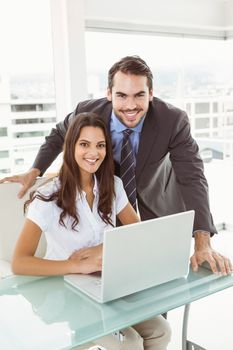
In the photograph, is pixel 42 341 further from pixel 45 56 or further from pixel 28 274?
pixel 45 56

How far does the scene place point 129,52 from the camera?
10.4ft

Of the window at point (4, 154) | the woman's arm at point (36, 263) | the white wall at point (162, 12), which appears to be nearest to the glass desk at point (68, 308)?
the woman's arm at point (36, 263)

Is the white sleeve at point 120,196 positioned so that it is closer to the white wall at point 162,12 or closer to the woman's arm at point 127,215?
the woman's arm at point 127,215

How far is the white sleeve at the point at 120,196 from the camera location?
1.69 m

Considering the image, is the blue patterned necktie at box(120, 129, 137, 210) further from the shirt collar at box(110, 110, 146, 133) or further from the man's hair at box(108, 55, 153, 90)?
the man's hair at box(108, 55, 153, 90)

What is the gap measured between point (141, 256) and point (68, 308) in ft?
0.80

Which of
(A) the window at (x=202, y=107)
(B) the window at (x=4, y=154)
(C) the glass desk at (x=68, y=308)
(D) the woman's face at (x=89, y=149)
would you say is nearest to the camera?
(C) the glass desk at (x=68, y=308)

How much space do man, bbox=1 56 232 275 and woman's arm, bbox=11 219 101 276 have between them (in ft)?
1.39

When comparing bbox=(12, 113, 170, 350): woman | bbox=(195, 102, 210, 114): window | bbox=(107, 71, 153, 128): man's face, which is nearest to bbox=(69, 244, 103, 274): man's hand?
bbox=(12, 113, 170, 350): woman

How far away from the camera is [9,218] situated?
1.79 meters

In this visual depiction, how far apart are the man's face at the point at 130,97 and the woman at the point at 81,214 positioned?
0.11m

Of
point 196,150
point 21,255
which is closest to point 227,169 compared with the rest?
point 196,150

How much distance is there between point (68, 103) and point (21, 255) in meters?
1.60

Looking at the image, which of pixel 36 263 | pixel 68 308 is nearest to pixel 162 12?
pixel 36 263
